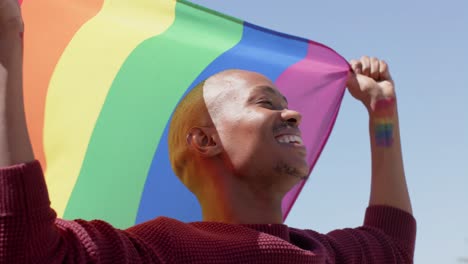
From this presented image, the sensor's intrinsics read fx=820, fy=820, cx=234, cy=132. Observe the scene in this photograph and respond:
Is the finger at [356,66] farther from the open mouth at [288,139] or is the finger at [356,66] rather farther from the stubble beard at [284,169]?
the stubble beard at [284,169]

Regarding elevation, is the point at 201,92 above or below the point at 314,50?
below

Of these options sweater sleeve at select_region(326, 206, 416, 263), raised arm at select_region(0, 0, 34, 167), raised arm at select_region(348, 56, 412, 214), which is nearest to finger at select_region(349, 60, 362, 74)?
raised arm at select_region(348, 56, 412, 214)

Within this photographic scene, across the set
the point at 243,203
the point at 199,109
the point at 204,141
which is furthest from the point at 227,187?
the point at 199,109

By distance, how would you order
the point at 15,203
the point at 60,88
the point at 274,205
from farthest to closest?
the point at 60,88 < the point at 274,205 < the point at 15,203

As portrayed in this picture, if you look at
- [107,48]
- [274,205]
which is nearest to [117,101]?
[107,48]

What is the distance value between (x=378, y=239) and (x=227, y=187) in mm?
680

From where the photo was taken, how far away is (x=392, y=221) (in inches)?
122

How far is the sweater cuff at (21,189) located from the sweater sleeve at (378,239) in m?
1.27

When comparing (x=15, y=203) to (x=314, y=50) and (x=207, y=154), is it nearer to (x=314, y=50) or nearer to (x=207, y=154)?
(x=207, y=154)

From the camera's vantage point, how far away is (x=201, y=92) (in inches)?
114

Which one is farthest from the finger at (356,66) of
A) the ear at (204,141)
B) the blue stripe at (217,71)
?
the ear at (204,141)

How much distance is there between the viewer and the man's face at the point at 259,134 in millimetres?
2670

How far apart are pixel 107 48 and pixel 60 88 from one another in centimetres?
25

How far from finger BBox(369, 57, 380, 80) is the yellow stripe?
0.87m
